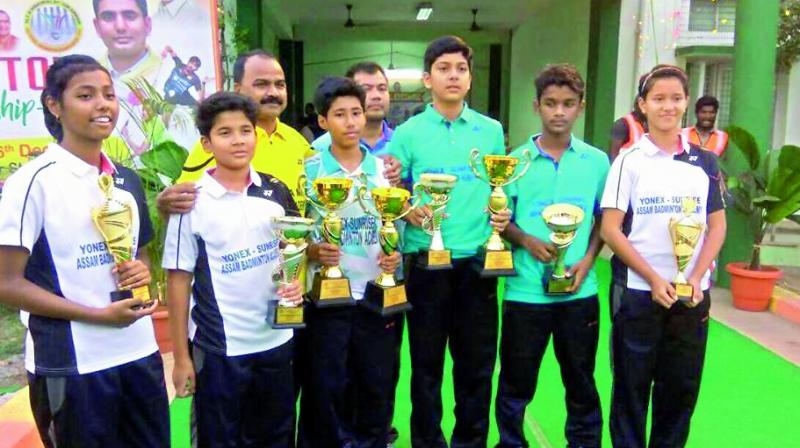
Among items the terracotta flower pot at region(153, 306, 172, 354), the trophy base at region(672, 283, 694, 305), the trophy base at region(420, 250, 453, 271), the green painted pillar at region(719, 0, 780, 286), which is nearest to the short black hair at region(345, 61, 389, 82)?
the trophy base at region(420, 250, 453, 271)

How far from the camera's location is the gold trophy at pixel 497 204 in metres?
2.56

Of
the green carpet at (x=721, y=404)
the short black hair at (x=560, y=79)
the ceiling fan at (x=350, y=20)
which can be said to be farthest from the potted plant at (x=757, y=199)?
the ceiling fan at (x=350, y=20)

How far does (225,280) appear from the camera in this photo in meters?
2.19

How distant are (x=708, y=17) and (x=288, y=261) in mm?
7112

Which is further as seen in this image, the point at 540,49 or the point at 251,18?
the point at 540,49

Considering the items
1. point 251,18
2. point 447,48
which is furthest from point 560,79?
point 251,18

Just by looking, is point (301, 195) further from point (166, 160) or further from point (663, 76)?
point (166, 160)

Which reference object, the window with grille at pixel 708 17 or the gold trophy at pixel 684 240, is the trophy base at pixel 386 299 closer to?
the gold trophy at pixel 684 240

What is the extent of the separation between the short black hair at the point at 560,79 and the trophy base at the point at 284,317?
1.30 m

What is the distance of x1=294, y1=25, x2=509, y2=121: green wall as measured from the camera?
1581 centimetres

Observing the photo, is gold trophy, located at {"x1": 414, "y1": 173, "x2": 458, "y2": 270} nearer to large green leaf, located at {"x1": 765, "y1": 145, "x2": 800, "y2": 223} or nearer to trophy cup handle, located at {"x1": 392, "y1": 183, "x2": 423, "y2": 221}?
trophy cup handle, located at {"x1": 392, "y1": 183, "x2": 423, "y2": 221}

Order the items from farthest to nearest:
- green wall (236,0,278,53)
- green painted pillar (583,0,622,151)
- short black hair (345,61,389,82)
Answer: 1. green wall (236,0,278,53)
2. green painted pillar (583,0,622,151)
3. short black hair (345,61,389,82)

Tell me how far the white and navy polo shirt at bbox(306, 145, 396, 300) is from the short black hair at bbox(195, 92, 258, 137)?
419mm

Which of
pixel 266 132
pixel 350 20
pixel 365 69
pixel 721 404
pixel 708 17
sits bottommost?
pixel 721 404
